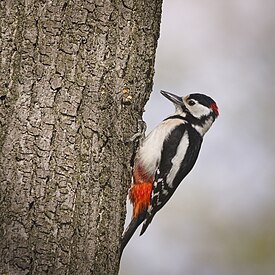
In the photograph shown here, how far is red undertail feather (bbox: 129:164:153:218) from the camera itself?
146 inches

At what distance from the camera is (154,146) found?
378 centimetres

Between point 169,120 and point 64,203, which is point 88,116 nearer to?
point 64,203

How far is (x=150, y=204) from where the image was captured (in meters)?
3.89

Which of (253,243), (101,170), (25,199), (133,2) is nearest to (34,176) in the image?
(25,199)

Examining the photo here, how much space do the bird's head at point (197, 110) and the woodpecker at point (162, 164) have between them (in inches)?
1.1

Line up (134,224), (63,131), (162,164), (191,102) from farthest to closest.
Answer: (191,102)
(162,164)
(134,224)
(63,131)

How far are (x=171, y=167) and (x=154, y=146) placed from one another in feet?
0.73

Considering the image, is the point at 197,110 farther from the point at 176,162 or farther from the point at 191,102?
the point at 176,162

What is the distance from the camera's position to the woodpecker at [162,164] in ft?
12.3

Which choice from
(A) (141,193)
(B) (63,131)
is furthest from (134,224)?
(B) (63,131)

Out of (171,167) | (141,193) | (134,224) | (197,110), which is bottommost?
(134,224)

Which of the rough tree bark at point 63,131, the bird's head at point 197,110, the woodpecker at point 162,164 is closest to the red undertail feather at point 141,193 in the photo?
the woodpecker at point 162,164

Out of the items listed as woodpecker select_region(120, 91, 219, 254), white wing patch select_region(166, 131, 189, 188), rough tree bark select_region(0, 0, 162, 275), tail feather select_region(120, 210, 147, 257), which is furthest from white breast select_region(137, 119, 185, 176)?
rough tree bark select_region(0, 0, 162, 275)

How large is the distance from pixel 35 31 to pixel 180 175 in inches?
65.6
